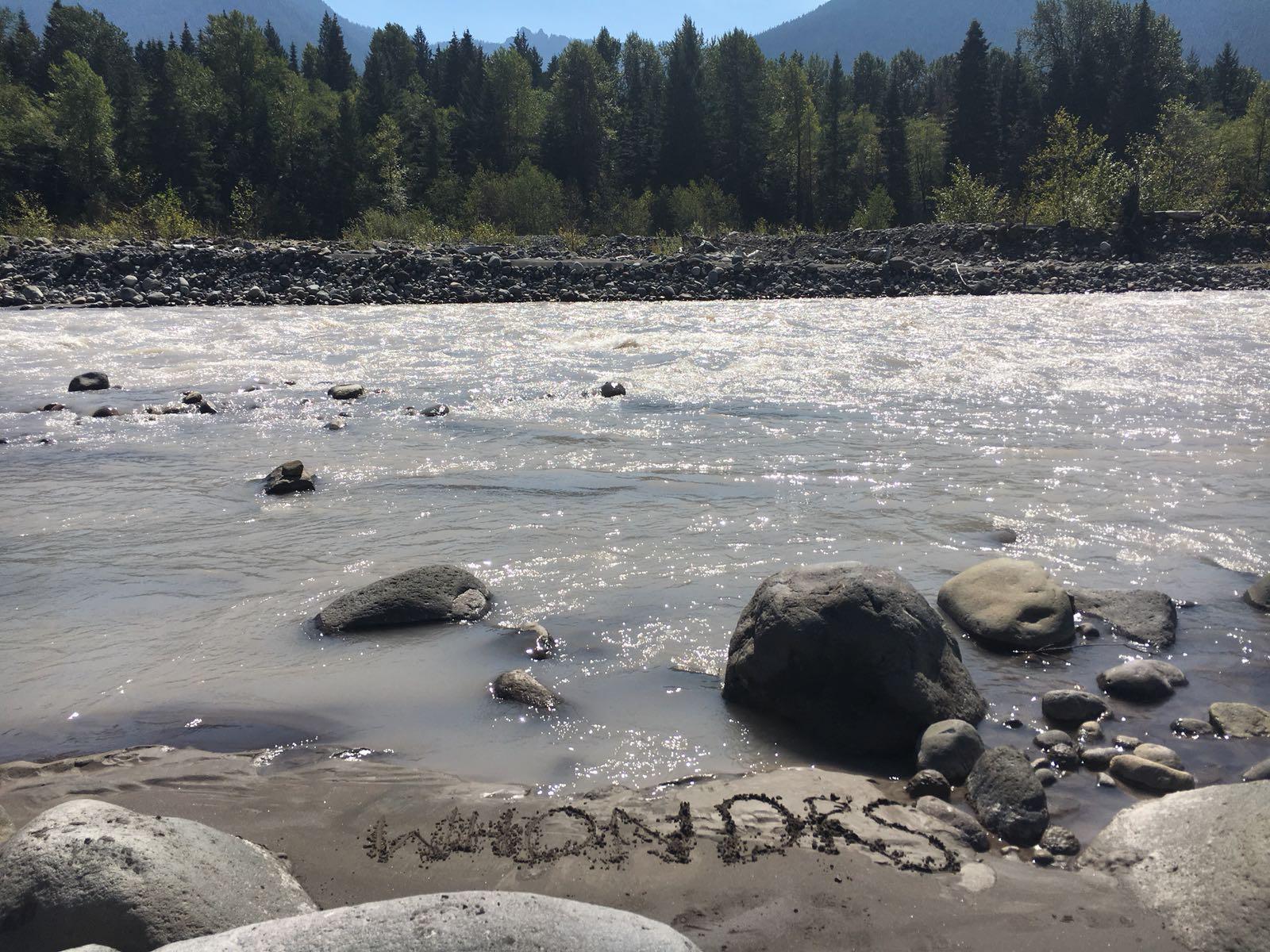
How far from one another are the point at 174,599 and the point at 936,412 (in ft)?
28.3

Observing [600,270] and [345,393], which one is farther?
[600,270]

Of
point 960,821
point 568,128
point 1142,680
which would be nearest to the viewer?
point 960,821

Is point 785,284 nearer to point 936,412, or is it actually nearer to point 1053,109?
point 936,412

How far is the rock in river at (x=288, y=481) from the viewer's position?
7.89 meters

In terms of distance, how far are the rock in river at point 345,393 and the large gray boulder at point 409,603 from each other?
7.56 m

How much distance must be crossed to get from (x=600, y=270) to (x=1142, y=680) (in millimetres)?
24250

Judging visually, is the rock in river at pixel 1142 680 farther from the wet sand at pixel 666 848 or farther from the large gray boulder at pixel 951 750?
the wet sand at pixel 666 848

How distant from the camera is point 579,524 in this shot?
7031mm

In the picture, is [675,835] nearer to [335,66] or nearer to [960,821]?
[960,821]

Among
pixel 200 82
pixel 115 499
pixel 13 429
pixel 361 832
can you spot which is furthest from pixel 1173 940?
pixel 200 82

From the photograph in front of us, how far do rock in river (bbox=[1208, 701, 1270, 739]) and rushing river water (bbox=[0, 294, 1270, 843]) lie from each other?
0.14 meters

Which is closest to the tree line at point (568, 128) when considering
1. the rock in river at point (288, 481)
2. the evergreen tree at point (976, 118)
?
the evergreen tree at point (976, 118)

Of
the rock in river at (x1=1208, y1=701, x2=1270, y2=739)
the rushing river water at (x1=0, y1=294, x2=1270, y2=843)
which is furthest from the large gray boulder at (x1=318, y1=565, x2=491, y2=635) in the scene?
the rock in river at (x1=1208, y1=701, x2=1270, y2=739)

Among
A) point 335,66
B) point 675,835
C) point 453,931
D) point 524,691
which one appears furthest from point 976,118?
point 453,931
